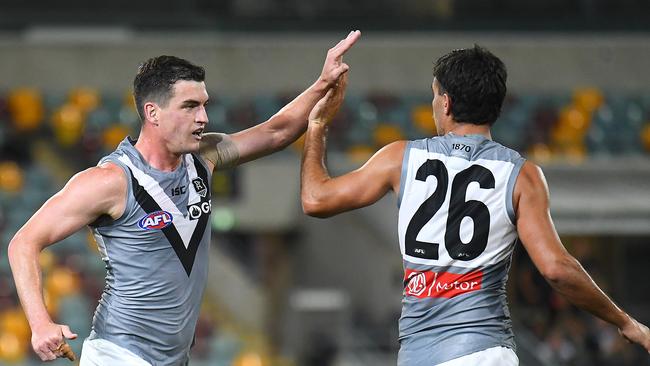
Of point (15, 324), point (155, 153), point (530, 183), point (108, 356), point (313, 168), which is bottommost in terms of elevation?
point (15, 324)

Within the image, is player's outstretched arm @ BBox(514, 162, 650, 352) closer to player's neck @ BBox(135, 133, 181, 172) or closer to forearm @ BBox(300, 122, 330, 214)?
forearm @ BBox(300, 122, 330, 214)

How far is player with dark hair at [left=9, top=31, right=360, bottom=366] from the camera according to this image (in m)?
4.79

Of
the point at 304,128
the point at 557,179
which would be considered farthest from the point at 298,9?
the point at 304,128

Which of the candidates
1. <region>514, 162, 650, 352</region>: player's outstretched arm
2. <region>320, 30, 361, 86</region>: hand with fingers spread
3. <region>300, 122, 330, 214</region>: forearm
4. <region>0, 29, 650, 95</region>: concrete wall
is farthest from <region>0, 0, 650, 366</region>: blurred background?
<region>514, 162, 650, 352</region>: player's outstretched arm

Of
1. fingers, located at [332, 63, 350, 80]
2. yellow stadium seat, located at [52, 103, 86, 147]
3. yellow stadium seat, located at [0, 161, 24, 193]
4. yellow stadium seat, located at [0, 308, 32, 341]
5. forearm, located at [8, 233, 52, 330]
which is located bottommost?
yellow stadium seat, located at [0, 308, 32, 341]

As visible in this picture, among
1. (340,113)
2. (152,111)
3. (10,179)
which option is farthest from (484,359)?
(340,113)

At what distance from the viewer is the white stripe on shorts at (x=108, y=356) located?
4.79m

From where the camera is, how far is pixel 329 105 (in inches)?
201

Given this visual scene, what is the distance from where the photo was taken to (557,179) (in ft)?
42.0

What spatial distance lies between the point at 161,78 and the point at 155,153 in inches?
12.2

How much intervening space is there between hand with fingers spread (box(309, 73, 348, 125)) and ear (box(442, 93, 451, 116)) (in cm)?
59

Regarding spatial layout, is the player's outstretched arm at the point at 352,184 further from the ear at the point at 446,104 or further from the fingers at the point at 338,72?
the fingers at the point at 338,72

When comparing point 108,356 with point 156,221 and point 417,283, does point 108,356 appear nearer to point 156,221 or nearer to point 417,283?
point 156,221

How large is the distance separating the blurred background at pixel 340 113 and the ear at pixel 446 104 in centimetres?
823
